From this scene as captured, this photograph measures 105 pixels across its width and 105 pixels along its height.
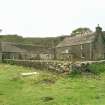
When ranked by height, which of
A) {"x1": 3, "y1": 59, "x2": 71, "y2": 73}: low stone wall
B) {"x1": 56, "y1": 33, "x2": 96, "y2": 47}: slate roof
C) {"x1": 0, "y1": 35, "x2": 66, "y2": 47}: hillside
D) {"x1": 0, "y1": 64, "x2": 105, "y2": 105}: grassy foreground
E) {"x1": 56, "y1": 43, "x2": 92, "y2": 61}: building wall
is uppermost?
{"x1": 0, "y1": 35, "x2": 66, "y2": 47}: hillside

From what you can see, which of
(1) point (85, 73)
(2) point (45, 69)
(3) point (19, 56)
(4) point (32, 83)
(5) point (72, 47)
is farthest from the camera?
(3) point (19, 56)

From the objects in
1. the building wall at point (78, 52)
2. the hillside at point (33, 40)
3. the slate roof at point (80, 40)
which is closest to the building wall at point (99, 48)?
the building wall at point (78, 52)

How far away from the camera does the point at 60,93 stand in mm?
26797

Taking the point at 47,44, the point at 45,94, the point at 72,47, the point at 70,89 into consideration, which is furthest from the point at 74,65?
the point at 47,44

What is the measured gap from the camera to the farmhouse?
242ft

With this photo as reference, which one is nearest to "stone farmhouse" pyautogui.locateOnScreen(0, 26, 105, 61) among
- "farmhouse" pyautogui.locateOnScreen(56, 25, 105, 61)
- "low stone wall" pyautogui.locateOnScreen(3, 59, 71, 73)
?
"farmhouse" pyautogui.locateOnScreen(56, 25, 105, 61)

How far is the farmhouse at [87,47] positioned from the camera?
73912 millimetres

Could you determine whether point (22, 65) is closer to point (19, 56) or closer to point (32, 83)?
point (32, 83)

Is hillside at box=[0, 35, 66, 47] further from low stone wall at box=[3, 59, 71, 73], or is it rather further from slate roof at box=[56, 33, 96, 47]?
low stone wall at box=[3, 59, 71, 73]

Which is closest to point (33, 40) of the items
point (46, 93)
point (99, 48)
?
point (99, 48)

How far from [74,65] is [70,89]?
15815 mm

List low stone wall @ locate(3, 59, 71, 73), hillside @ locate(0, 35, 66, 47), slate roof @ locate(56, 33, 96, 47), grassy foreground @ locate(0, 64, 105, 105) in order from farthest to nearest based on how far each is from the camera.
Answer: hillside @ locate(0, 35, 66, 47) → slate roof @ locate(56, 33, 96, 47) → low stone wall @ locate(3, 59, 71, 73) → grassy foreground @ locate(0, 64, 105, 105)

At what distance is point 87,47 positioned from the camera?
7462cm

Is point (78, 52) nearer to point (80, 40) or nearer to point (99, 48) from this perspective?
point (80, 40)
